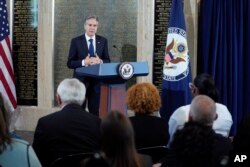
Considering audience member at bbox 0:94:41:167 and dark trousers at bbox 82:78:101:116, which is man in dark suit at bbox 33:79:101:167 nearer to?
audience member at bbox 0:94:41:167

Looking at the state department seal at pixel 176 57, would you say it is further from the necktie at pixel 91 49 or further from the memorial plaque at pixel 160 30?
the necktie at pixel 91 49

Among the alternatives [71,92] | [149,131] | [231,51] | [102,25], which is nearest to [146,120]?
[149,131]

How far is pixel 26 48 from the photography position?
6973mm

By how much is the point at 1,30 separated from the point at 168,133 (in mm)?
4018

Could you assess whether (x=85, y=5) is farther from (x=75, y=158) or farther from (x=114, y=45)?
(x=75, y=158)

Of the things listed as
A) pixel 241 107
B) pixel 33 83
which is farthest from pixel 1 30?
pixel 241 107

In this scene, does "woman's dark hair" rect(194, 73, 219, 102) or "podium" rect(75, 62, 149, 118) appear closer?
"woman's dark hair" rect(194, 73, 219, 102)

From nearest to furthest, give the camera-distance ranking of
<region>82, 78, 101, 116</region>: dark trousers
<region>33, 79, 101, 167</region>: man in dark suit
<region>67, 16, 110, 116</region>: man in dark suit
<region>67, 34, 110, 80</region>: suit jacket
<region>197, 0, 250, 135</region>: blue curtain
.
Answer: <region>33, 79, 101, 167</region>: man in dark suit → <region>82, 78, 101, 116</region>: dark trousers → <region>67, 16, 110, 116</region>: man in dark suit → <region>67, 34, 110, 80</region>: suit jacket → <region>197, 0, 250, 135</region>: blue curtain

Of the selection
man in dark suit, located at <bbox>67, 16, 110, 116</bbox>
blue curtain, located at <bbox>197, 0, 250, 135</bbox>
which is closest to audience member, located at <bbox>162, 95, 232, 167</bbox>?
man in dark suit, located at <bbox>67, 16, 110, 116</bbox>

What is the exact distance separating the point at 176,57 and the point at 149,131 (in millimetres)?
2927

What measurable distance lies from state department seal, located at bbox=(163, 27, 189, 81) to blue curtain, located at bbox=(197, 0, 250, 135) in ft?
1.44

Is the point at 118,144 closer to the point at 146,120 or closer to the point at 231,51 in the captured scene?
the point at 146,120

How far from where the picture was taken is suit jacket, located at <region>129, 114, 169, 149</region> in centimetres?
303

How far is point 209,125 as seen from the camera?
2.57 meters
